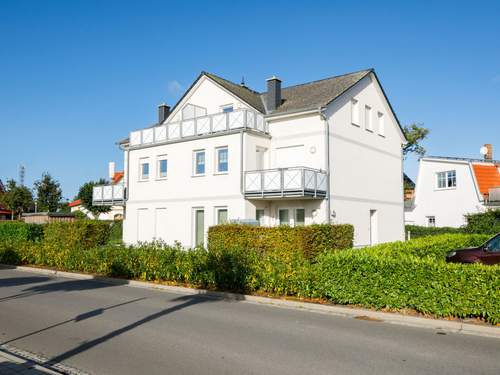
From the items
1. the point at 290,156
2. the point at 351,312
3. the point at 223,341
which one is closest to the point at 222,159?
the point at 290,156

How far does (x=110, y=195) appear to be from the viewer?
29.2 metres

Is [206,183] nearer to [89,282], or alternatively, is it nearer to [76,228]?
[76,228]

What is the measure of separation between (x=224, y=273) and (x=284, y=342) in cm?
527

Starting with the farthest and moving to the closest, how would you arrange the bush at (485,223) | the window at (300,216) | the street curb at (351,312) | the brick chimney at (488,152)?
the brick chimney at (488,152) < the bush at (485,223) < the window at (300,216) < the street curb at (351,312)

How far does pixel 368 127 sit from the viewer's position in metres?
27.0

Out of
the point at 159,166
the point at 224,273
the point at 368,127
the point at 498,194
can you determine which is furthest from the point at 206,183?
the point at 498,194

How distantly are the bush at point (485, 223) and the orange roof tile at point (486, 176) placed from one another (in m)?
5.60

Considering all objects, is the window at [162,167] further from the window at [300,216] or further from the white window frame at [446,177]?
the white window frame at [446,177]

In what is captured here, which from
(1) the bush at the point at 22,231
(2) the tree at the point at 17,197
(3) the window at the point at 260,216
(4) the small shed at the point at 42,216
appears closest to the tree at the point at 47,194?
(2) the tree at the point at 17,197

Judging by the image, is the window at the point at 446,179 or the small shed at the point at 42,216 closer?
the window at the point at 446,179

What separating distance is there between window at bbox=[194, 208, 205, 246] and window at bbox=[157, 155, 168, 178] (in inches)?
138

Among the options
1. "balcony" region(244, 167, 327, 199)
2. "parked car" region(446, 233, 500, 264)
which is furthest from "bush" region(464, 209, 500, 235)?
"parked car" region(446, 233, 500, 264)

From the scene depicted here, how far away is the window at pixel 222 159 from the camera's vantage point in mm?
23500

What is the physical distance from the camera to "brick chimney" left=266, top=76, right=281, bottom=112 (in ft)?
82.7
